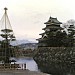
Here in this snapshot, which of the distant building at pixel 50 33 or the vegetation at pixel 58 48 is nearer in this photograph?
the vegetation at pixel 58 48

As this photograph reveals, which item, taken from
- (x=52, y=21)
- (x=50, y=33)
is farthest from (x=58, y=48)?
(x=52, y=21)

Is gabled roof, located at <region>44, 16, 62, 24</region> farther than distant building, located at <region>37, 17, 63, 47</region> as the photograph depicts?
Yes

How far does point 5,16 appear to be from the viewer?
177 feet

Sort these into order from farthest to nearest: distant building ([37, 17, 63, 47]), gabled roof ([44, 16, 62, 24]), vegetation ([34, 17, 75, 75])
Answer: gabled roof ([44, 16, 62, 24])
distant building ([37, 17, 63, 47])
vegetation ([34, 17, 75, 75])

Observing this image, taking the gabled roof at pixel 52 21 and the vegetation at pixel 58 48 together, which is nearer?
the vegetation at pixel 58 48

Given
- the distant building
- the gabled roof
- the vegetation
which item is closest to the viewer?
the vegetation

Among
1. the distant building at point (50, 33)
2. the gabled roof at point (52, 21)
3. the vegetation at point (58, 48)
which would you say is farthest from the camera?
the gabled roof at point (52, 21)

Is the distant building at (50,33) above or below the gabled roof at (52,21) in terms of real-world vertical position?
below

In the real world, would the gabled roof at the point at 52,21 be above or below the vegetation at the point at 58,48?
above

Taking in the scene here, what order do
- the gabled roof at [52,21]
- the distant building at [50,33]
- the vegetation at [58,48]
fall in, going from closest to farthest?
the vegetation at [58,48], the distant building at [50,33], the gabled roof at [52,21]

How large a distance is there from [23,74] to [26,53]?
128170 millimetres

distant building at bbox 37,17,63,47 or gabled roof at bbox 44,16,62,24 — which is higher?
gabled roof at bbox 44,16,62,24

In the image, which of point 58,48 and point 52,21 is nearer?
point 58,48

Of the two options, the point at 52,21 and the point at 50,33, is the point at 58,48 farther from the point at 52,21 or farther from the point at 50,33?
the point at 52,21
